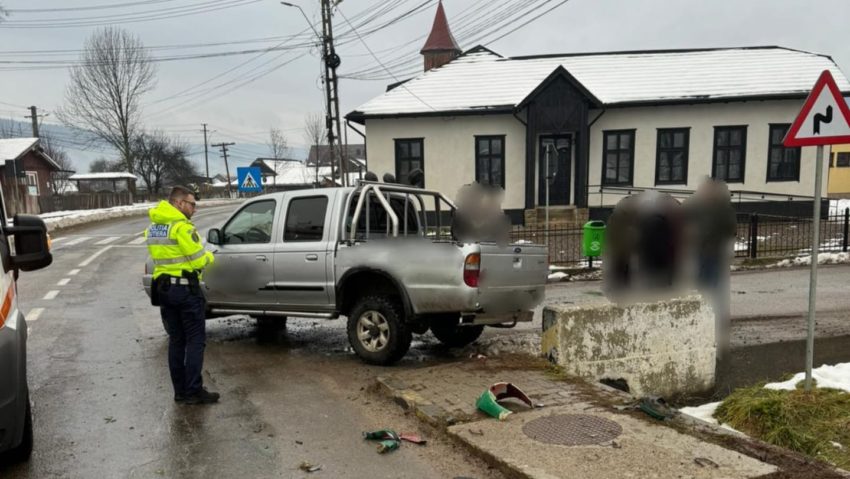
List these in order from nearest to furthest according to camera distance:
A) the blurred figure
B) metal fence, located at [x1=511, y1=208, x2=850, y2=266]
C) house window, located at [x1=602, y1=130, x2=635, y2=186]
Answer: the blurred figure → metal fence, located at [x1=511, y1=208, x2=850, y2=266] → house window, located at [x1=602, y1=130, x2=635, y2=186]

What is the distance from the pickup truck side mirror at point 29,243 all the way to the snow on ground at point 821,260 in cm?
1467

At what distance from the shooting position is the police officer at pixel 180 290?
505cm

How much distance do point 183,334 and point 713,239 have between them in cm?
614

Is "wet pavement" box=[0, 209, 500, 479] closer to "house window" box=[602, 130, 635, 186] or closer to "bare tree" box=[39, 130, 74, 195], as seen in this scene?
"house window" box=[602, 130, 635, 186]

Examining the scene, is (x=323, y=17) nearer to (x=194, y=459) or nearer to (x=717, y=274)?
(x=717, y=274)

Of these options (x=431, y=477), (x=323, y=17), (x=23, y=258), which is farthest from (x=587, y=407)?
(x=323, y=17)

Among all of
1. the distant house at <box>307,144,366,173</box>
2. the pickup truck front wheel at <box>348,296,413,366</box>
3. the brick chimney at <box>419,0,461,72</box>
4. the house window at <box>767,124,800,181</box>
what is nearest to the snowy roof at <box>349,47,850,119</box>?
the house window at <box>767,124,800,181</box>

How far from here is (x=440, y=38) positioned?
3544cm

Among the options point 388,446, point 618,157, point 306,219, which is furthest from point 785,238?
point 388,446

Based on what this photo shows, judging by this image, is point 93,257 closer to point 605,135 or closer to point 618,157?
point 605,135

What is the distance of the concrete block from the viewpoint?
18.8 feet

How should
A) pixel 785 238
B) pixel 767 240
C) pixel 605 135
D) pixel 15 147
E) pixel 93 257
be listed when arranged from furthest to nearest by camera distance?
pixel 15 147, pixel 605 135, pixel 785 238, pixel 93 257, pixel 767 240

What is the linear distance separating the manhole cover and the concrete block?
→ 1.33 metres

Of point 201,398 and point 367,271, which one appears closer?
point 201,398
